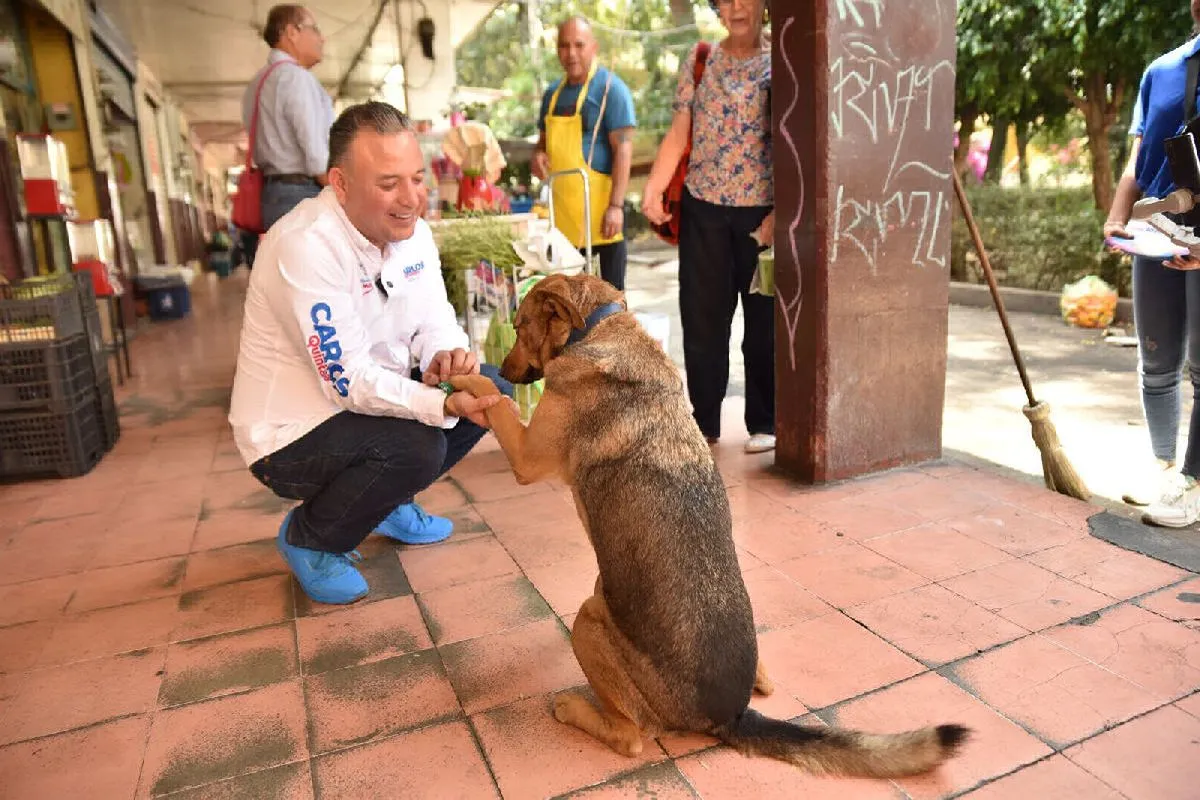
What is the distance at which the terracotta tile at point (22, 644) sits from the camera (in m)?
2.90

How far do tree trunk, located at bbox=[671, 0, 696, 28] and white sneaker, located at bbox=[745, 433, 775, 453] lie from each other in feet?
57.7

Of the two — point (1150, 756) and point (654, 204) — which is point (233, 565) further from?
point (1150, 756)

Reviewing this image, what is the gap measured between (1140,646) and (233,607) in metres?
3.28

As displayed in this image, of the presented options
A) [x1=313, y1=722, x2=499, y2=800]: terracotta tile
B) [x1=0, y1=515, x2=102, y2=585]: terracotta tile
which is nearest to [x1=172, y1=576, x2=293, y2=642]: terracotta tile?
[x1=0, y1=515, x2=102, y2=585]: terracotta tile

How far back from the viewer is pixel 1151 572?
3.18 metres

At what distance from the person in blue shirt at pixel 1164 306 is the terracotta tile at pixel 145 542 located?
4464 mm

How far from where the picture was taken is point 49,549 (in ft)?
12.8

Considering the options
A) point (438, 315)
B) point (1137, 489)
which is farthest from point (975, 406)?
point (438, 315)

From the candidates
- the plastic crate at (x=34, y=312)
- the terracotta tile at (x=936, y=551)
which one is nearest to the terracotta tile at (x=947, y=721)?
the terracotta tile at (x=936, y=551)

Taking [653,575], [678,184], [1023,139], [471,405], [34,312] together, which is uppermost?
[1023,139]

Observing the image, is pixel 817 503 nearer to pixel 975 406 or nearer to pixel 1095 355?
pixel 975 406

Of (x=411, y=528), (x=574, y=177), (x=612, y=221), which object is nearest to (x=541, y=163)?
(x=574, y=177)

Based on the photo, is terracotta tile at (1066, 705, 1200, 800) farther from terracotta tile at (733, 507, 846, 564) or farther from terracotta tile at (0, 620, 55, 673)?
terracotta tile at (0, 620, 55, 673)

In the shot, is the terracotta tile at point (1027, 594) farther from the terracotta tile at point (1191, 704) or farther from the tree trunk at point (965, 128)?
the tree trunk at point (965, 128)
